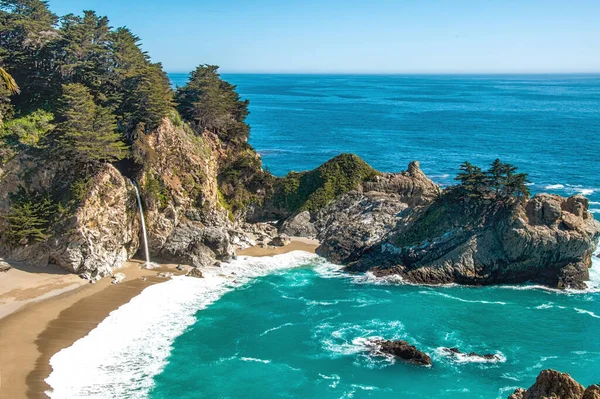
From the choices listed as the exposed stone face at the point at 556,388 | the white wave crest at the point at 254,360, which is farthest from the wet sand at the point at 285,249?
the exposed stone face at the point at 556,388

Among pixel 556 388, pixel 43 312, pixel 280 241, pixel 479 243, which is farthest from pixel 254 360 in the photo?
pixel 479 243

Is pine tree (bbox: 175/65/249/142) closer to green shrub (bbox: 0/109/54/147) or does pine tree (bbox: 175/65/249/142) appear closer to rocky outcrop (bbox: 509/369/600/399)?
green shrub (bbox: 0/109/54/147)

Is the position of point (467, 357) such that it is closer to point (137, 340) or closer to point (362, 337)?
point (362, 337)

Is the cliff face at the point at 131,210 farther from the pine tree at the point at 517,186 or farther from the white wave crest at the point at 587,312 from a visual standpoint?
the white wave crest at the point at 587,312

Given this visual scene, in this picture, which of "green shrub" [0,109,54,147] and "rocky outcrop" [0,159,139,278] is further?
"green shrub" [0,109,54,147]

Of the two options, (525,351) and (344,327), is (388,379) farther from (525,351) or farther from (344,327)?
(525,351)

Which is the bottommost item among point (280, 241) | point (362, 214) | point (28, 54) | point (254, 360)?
point (254, 360)

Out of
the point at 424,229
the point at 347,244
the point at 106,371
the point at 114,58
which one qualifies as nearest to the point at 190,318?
the point at 106,371

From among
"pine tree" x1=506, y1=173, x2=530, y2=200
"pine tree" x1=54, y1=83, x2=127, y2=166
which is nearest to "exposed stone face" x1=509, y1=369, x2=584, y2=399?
"pine tree" x1=506, y1=173, x2=530, y2=200
